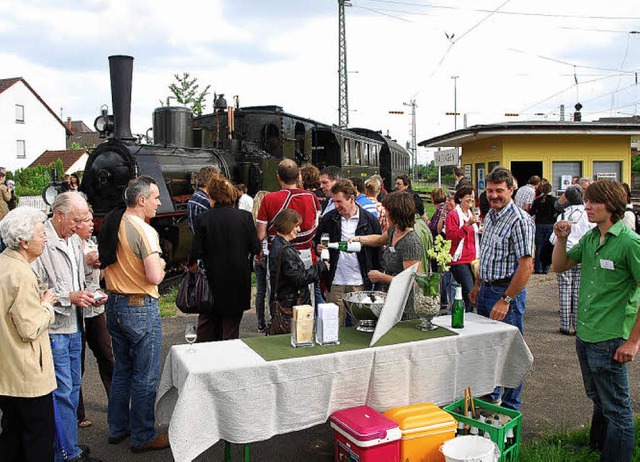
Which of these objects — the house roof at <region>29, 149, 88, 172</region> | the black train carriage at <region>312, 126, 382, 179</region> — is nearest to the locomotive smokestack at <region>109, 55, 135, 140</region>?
the black train carriage at <region>312, 126, 382, 179</region>

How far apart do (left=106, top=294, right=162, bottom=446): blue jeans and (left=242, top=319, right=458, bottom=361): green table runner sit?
2.52 feet

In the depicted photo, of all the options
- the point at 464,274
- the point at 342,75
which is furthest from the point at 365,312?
the point at 342,75

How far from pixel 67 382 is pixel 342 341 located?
71.3 inches

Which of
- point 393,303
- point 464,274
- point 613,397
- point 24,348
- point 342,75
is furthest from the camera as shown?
point 342,75

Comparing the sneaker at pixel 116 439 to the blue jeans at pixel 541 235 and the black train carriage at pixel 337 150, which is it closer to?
the blue jeans at pixel 541 235

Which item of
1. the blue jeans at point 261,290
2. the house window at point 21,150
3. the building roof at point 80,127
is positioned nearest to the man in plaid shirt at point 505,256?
the blue jeans at point 261,290

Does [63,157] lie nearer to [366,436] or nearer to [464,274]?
A: [464,274]

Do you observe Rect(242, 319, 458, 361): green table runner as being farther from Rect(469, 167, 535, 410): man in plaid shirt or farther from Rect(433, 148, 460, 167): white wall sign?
Rect(433, 148, 460, 167): white wall sign

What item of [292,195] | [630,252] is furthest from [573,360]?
[292,195]

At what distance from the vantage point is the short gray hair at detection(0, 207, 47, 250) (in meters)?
3.12

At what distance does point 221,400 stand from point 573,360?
171 inches

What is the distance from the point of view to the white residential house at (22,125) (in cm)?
3997

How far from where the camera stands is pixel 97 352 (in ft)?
15.3

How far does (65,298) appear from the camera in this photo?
368cm
